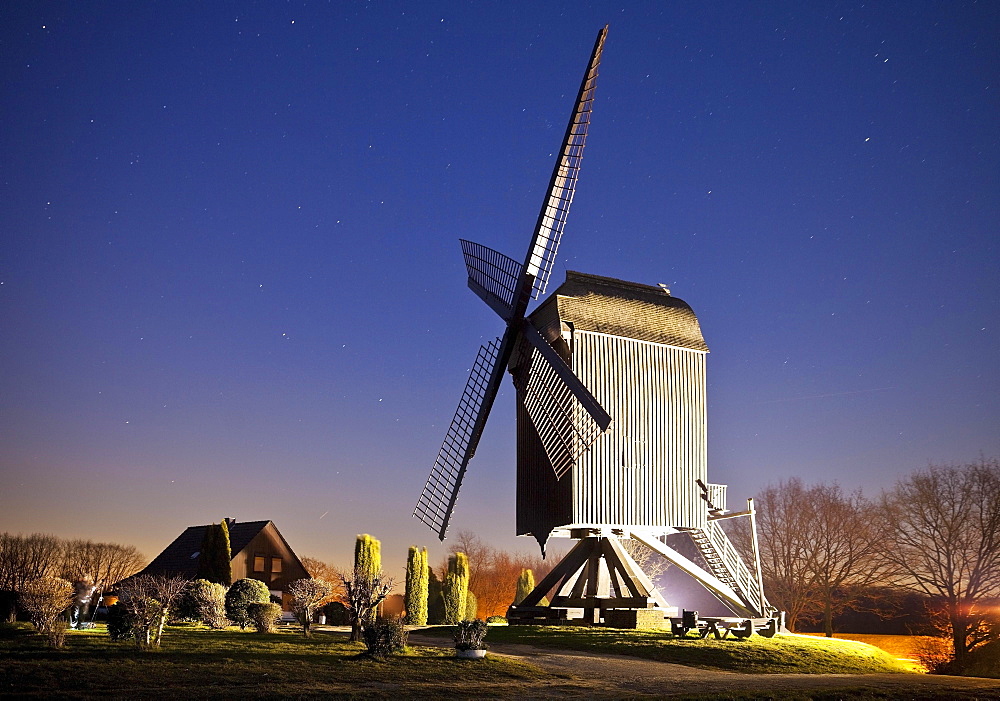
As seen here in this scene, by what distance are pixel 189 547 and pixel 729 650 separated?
33.9 metres

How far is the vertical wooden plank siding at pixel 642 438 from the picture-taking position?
2605 cm

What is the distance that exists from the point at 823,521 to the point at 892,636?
5.74m

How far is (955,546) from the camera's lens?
123 feet

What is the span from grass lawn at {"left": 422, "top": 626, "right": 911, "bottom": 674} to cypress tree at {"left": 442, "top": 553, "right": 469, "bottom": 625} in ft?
57.3

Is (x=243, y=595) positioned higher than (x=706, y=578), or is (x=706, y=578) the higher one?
(x=706, y=578)

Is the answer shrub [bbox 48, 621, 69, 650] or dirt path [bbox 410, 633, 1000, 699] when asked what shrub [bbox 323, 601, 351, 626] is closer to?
dirt path [bbox 410, 633, 1000, 699]

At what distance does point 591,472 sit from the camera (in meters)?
26.0

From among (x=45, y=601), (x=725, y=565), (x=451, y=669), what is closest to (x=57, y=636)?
(x=45, y=601)

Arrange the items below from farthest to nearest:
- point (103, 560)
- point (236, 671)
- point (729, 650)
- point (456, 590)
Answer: point (103, 560) < point (456, 590) < point (729, 650) < point (236, 671)

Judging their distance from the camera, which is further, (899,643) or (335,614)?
(899,643)

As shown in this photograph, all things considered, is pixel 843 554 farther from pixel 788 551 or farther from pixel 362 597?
pixel 362 597

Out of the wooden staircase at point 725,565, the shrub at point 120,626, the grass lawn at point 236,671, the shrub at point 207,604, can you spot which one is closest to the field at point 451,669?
the grass lawn at point 236,671

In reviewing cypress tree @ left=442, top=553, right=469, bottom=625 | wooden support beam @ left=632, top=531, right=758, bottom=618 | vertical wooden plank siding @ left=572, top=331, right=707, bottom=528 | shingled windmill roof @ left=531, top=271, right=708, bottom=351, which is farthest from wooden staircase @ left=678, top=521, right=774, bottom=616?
cypress tree @ left=442, top=553, right=469, bottom=625

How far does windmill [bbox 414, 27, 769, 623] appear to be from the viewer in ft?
85.1
